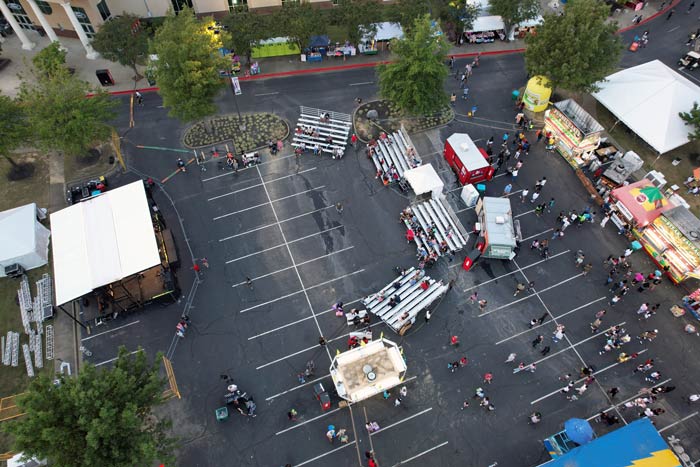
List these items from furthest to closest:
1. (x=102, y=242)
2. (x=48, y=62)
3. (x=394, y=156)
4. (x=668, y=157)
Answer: (x=668, y=157)
(x=48, y=62)
(x=394, y=156)
(x=102, y=242)

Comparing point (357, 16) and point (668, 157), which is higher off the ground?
point (357, 16)

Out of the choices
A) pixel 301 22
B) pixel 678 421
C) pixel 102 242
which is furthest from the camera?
pixel 301 22

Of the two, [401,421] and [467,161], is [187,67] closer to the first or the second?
[467,161]

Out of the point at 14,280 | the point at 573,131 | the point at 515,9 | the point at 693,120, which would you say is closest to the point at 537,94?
the point at 573,131

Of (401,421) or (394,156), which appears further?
(394,156)

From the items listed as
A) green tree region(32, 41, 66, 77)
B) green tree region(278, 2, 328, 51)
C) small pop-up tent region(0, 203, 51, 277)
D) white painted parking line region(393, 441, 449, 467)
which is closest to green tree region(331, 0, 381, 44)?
green tree region(278, 2, 328, 51)

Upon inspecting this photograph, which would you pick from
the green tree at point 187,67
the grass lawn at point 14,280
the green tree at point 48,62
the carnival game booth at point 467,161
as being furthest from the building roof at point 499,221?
the green tree at point 48,62

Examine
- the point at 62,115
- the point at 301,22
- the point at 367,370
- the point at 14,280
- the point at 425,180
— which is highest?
the point at 301,22

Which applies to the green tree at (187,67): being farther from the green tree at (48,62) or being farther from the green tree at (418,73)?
the green tree at (418,73)
